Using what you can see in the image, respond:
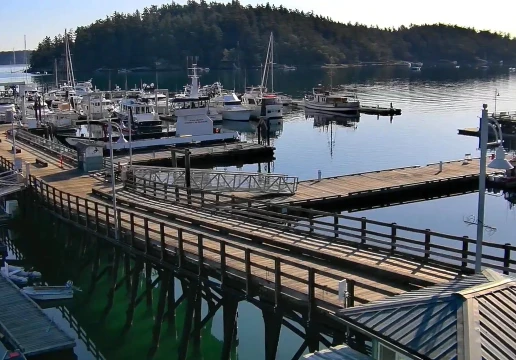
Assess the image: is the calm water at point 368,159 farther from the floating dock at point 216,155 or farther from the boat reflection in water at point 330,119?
the floating dock at point 216,155

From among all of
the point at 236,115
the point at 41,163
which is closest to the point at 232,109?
the point at 236,115

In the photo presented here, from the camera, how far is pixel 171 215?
24.0m

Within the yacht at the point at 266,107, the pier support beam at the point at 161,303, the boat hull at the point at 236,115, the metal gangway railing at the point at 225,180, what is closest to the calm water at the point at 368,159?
the pier support beam at the point at 161,303

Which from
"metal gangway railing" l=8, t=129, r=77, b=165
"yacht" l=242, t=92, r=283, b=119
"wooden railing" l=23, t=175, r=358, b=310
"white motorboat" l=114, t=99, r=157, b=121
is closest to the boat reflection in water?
"yacht" l=242, t=92, r=283, b=119

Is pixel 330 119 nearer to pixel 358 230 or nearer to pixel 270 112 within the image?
pixel 270 112

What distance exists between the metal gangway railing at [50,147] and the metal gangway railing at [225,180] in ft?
23.3

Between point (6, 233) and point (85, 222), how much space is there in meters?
10.9

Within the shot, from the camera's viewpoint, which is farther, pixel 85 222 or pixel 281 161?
pixel 281 161

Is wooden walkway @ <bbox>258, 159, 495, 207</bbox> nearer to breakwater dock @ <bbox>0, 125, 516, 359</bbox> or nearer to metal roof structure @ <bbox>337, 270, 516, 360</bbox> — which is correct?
breakwater dock @ <bbox>0, 125, 516, 359</bbox>

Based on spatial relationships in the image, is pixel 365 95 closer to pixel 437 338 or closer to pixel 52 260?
pixel 52 260

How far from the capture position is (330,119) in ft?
317

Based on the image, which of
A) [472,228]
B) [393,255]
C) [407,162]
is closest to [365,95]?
[407,162]

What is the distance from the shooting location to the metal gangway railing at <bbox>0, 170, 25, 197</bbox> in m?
34.0

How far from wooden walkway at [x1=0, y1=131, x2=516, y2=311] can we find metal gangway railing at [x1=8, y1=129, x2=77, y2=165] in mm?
12837
